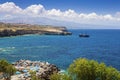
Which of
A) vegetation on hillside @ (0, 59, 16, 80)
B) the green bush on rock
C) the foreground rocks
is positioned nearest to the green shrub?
the green bush on rock

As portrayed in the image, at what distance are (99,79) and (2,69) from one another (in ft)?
109

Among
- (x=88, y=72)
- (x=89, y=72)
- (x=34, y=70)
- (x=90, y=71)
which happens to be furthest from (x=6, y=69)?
(x=90, y=71)

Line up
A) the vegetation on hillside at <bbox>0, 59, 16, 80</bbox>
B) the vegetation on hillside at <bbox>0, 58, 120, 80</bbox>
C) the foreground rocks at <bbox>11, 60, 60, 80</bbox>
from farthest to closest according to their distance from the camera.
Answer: the foreground rocks at <bbox>11, 60, 60, 80</bbox>
the vegetation on hillside at <bbox>0, 59, 16, 80</bbox>
the vegetation on hillside at <bbox>0, 58, 120, 80</bbox>

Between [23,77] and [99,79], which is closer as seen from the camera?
[99,79]

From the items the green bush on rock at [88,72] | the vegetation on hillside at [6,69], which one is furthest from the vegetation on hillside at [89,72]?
the vegetation on hillside at [6,69]

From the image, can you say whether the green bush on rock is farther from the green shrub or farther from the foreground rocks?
the foreground rocks

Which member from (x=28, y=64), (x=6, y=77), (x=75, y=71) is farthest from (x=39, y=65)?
(x=75, y=71)

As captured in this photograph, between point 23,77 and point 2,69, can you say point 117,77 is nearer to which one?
point 23,77

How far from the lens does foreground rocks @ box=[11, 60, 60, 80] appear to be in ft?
296

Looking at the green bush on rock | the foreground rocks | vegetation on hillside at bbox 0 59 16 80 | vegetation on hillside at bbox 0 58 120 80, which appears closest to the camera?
vegetation on hillside at bbox 0 58 120 80

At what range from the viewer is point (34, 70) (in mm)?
103812

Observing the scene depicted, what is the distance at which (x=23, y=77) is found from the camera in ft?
291

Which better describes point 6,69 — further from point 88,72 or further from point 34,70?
point 88,72

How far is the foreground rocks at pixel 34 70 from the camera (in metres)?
90.2
